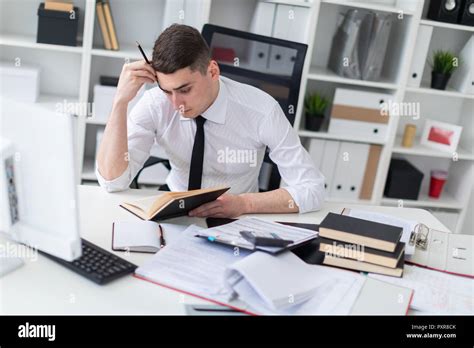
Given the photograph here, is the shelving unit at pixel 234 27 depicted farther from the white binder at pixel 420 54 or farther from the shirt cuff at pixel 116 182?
the shirt cuff at pixel 116 182

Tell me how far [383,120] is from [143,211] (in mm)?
2054

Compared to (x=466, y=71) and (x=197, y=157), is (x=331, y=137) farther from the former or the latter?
(x=197, y=157)

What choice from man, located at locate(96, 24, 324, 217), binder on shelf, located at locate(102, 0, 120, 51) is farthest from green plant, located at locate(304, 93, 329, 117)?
man, located at locate(96, 24, 324, 217)

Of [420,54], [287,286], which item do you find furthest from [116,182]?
[420,54]

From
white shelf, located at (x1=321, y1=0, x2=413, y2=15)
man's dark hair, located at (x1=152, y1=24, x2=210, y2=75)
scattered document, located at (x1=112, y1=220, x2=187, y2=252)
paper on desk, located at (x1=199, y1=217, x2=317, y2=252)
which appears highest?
white shelf, located at (x1=321, y1=0, x2=413, y2=15)

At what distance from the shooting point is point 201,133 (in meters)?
2.19

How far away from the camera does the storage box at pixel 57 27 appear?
126 inches

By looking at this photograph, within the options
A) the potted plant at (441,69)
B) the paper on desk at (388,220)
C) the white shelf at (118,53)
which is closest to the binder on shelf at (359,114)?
the potted plant at (441,69)

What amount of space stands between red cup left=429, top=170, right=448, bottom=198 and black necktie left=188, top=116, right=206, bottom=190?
2.09m

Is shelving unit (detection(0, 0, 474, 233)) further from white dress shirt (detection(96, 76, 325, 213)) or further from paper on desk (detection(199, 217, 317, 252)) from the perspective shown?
paper on desk (detection(199, 217, 317, 252))

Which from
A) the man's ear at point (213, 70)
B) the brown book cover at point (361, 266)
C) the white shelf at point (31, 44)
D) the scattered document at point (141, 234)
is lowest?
the scattered document at point (141, 234)

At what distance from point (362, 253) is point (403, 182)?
2127 millimetres

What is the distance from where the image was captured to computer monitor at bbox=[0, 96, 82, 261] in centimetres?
133

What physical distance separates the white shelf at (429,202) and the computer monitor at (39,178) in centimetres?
262
